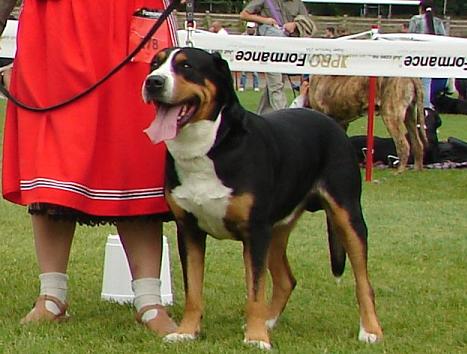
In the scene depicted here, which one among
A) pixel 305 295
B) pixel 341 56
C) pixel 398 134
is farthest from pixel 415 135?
pixel 305 295

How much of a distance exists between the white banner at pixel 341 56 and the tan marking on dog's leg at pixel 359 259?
5.88 metres

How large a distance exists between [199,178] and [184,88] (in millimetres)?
401

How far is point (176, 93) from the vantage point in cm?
387

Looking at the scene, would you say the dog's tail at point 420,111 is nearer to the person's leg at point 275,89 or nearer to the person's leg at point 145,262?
the person's leg at point 275,89

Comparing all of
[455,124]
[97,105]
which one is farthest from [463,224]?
[455,124]

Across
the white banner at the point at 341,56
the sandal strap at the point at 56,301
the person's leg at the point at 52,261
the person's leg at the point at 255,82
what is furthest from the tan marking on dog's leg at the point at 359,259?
the person's leg at the point at 255,82

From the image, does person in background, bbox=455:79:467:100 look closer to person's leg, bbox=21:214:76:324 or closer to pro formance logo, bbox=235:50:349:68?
pro formance logo, bbox=235:50:349:68

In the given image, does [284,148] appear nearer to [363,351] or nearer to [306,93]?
[363,351]

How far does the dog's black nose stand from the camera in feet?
12.6

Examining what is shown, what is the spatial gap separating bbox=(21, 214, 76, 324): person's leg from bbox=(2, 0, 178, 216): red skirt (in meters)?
0.27

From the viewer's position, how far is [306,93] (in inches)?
541

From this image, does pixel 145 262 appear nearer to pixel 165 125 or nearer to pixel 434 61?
pixel 165 125

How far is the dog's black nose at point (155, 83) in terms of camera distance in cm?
385

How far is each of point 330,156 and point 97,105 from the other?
1066mm
